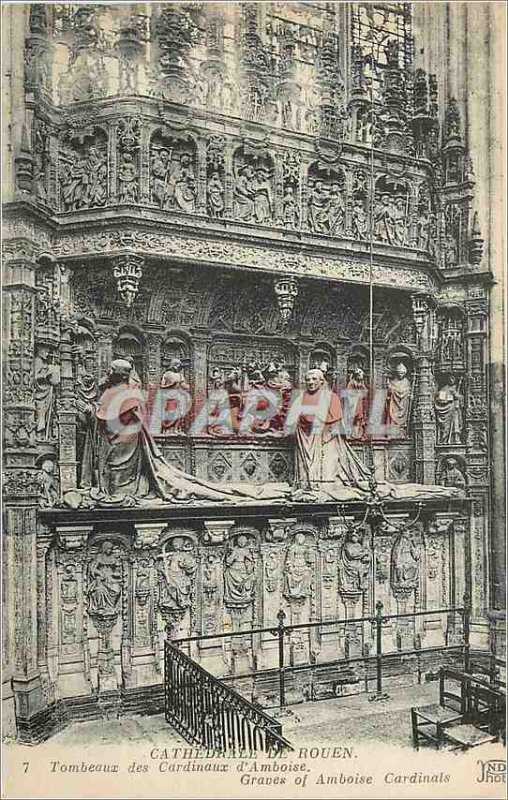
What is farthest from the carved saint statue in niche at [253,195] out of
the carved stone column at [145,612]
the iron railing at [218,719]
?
the iron railing at [218,719]

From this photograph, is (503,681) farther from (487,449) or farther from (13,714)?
(13,714)

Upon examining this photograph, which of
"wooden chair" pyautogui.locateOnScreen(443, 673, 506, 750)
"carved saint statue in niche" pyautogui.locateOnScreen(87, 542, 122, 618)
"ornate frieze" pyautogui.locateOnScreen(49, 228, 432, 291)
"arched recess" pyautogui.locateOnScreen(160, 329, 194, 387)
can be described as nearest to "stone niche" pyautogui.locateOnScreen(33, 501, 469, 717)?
"carved saint statue in niche" pyautogui.locateOnScreen(87, 542, 122, 618)

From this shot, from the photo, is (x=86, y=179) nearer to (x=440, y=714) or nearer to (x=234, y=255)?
(x=234, y=255)

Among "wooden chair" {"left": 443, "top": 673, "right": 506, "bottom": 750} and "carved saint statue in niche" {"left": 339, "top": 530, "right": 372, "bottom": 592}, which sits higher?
"carved saint statue in niche" {"left": 339, "top": 530, "right": 372, "bottom": 592}

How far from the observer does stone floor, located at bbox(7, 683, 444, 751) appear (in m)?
4.70

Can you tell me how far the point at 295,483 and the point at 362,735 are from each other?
1.50m

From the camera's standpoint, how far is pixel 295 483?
18.1 feet

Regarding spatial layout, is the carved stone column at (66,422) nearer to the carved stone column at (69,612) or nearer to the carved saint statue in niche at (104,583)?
the carved stone column at (69,612)

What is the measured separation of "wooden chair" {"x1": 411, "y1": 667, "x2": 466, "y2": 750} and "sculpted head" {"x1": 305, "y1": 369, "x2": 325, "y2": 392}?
1.80 metres

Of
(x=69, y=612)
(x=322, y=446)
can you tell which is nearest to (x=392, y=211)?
(x=322, y=446)

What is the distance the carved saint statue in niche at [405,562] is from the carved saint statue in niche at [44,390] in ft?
7.46

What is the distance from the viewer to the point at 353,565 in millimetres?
5543

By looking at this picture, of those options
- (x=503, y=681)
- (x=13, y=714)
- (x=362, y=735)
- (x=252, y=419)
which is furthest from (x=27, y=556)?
(x=503, y=681)

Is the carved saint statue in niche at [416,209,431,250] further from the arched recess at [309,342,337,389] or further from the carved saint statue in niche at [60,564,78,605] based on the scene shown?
the carved saint statue in niche at [60,564,78,605]
